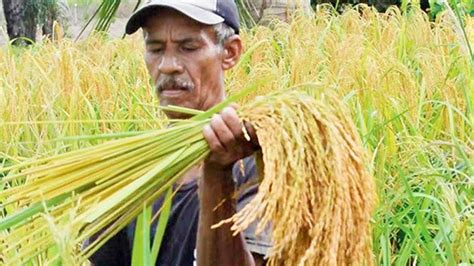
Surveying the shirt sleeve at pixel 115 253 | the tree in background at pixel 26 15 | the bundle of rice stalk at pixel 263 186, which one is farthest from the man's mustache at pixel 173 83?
the tree in background at pixel 26 15

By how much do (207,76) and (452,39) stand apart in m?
2.48

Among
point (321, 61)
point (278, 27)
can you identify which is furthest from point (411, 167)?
point (278, 27)

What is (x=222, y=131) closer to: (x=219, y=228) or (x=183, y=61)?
(x=219, y=228)

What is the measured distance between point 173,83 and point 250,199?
0.92 feet

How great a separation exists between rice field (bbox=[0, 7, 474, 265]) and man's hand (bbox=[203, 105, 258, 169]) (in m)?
0.11

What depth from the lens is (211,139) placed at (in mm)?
1293

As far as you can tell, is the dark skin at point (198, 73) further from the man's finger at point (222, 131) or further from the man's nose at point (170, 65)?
the man's finger at point (222, 131)

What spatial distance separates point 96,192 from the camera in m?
1.27

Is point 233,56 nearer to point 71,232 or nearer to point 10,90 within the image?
point 71,232

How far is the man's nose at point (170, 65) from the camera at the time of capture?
1.72 metres

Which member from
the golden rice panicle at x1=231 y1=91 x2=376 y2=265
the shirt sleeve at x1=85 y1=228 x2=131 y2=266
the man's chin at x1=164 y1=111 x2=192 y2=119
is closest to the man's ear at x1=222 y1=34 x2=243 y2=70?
the man's chin at x1=164 y1=111 x2=192 y2=119

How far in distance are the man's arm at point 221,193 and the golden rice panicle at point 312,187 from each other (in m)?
0.05

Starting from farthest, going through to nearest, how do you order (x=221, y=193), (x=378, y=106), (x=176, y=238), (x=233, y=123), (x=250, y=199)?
(x=378, y=106)
(x=176, y=238)
(x=250, y=199)
(x=221, y=193)
(x=233, y=123)

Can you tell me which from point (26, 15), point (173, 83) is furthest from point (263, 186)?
point (26, 15)
